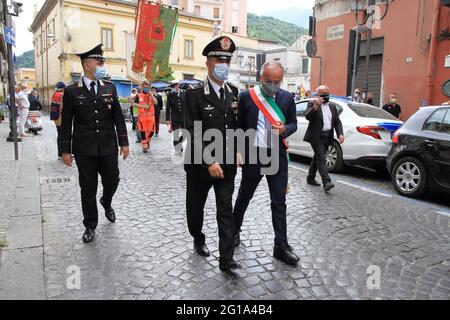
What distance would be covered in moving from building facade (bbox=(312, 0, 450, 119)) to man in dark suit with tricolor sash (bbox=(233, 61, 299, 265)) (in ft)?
30.5

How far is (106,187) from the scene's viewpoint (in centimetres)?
480

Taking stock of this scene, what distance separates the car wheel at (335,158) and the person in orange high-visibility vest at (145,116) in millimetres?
4691

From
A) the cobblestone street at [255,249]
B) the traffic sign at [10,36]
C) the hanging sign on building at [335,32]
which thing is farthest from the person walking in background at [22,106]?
the hanging sign on building at [335,32]

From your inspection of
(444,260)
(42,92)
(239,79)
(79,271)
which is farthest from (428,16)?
(42,92)

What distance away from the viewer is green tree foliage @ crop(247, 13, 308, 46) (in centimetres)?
9194

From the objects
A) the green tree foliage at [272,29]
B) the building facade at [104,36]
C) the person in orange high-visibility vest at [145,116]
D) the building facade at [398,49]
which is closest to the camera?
the person in orange high-visibility vest at [145,116]

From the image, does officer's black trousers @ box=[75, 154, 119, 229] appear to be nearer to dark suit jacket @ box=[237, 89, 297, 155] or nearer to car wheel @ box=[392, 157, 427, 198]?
dark suit jacket @ box=[237, 89, 297, 155]

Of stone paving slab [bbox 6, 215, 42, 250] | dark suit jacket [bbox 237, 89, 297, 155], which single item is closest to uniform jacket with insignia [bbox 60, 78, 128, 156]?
stone paving slab [bbox 6, 215, 42, 250]

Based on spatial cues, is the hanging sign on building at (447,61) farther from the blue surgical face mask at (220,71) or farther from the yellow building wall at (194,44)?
the yellow building wall at (194,44)

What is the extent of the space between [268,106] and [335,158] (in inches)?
206

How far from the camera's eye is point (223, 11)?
221ft

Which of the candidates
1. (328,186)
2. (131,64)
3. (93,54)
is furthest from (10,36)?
(328,186)

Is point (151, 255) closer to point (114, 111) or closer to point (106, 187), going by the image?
point (106, 187)

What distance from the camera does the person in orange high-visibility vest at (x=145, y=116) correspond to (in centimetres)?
1098
